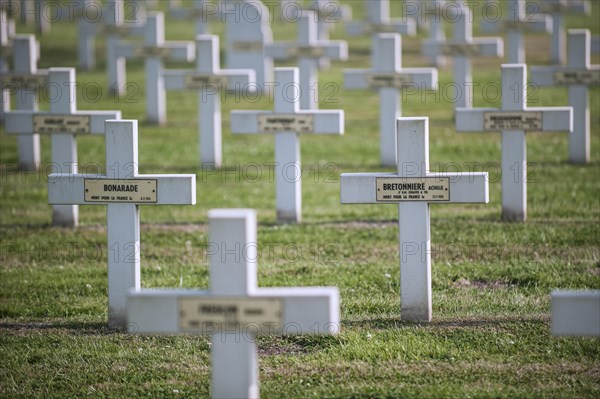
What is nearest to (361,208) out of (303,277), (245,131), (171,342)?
(245,131)

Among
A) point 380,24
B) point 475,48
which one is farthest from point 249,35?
point 475,48

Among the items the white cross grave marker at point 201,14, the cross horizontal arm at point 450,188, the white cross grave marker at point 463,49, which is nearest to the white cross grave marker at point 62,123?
the cross horizontal arm at point 450,188

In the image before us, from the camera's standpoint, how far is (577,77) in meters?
13.3

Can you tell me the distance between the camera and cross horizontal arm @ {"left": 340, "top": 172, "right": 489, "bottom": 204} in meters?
7.16

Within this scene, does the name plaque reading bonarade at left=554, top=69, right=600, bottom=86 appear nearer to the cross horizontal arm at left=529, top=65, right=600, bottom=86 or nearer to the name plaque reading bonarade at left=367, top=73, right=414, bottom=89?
the cross horizontal arm at left=529, top=65, right=600, bottom=86

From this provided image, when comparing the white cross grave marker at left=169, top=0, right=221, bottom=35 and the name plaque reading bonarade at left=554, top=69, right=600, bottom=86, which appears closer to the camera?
the name plaque reading bonarade at left=554, top=69, right=600, bottom=86

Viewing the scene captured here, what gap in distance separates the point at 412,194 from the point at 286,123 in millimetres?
3889

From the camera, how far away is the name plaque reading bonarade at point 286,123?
1095 cm

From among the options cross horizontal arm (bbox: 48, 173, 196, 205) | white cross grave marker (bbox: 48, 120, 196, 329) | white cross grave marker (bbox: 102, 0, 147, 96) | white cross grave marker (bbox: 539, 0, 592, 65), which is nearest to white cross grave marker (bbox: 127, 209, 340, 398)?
cross horizontal arm (bbox: 48, 173, 196, 205)

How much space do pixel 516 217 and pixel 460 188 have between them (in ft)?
11.6

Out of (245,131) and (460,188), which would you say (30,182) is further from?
(460,188)

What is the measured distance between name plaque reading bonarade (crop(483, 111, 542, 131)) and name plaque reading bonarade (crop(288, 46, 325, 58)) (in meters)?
6.19

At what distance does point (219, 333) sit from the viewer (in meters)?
4.98

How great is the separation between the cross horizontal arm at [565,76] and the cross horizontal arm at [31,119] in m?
5.44
